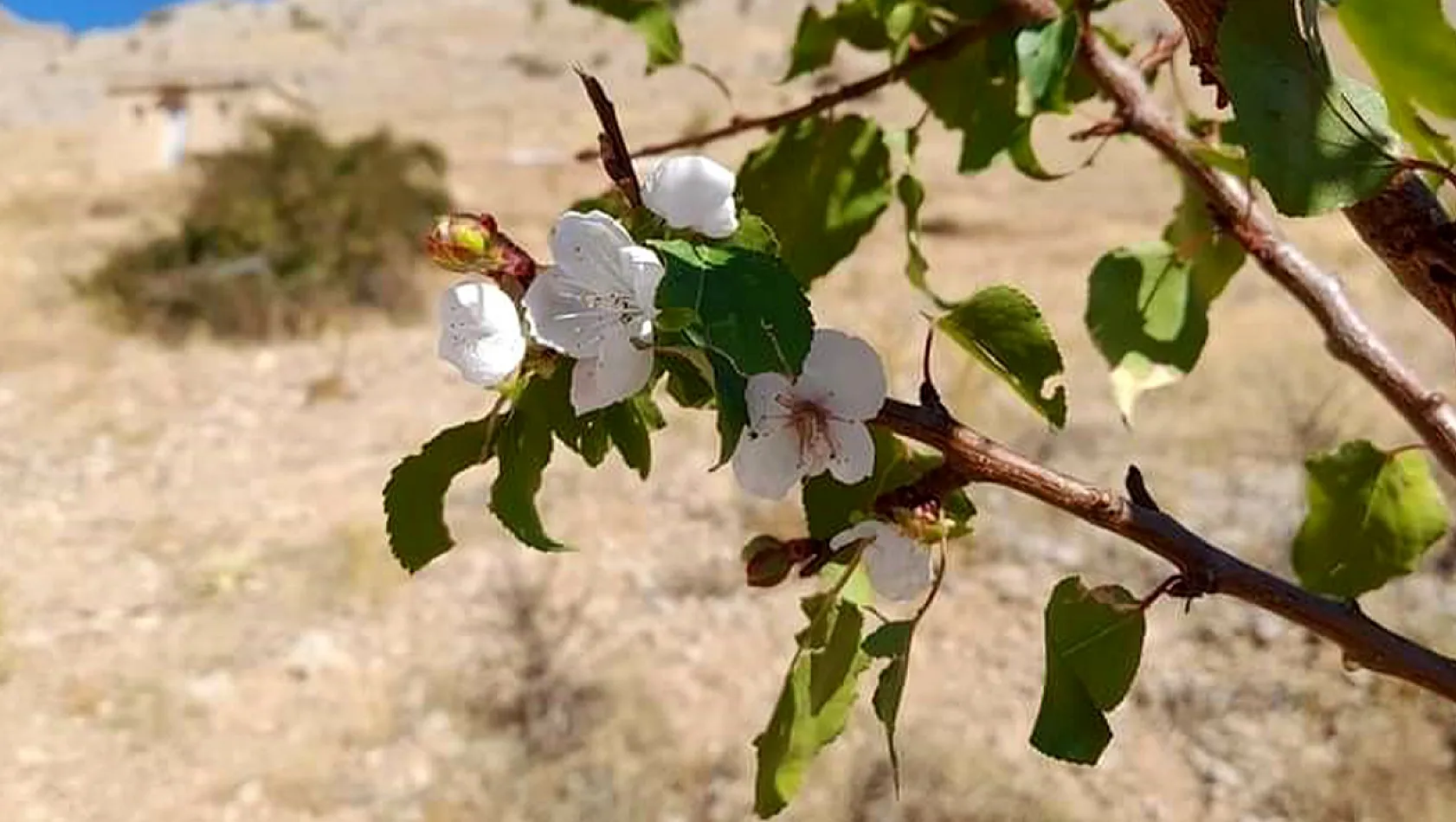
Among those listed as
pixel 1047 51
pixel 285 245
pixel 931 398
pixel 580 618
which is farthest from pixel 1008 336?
pixel 285 245

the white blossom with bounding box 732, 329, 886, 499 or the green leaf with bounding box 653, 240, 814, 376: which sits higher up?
the green leaf with bounding box 653, 240, 814, 376

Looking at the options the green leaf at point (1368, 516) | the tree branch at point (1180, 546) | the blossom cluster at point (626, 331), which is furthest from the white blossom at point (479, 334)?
the green leaf at point (1368, 516)

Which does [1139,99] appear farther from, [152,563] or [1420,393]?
[152,563]

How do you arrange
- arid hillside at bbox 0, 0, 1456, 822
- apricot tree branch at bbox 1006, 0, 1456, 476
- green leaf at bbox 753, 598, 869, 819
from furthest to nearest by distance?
arid hillside at bbox 0, 0, 1456, 822 → apricot tree branch at bbox 1006, 0, 1456, 476 → green leaf at bbox 753, 598, 869, 819

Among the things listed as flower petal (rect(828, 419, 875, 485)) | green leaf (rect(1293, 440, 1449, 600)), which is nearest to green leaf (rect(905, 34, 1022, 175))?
green leaf (rect(1293, 440, 1449, 600))

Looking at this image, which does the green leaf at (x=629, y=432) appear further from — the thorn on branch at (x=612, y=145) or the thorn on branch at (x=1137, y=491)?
the thorn on branch at (x=1137, y=491)

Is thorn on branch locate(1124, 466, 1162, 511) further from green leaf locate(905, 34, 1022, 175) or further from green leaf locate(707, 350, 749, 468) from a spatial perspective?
green leaf locate(905, 34, 1022, 175)

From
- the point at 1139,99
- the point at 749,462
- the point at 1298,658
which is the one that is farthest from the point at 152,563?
the point at 749,462
